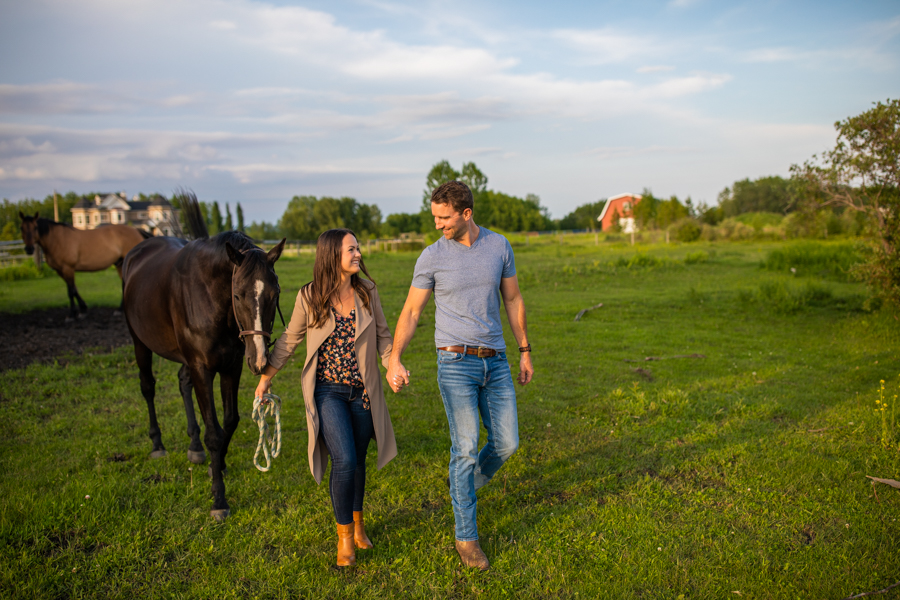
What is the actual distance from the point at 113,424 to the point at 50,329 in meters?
6.30

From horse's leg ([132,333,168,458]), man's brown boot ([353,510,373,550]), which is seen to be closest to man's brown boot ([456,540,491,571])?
man's brown boot ([353,510,373,550])

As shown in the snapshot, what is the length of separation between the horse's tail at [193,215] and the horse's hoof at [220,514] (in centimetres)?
290

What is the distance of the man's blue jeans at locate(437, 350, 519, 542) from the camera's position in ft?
10.6

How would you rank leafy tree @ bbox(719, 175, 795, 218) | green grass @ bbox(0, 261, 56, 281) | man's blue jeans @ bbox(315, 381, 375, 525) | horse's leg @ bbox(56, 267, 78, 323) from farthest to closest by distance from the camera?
1. leafy tree @ bbox(719, 175, 795, 218)
2. green grass @ bbox(0, 261, 56, 281)
3. horse's leg @ bbox(56, 267, 78, 323)
4. man's blue jeans @ bbox(315, 381, 375, 525)

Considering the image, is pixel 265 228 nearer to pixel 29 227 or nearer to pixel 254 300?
pixel 29 227

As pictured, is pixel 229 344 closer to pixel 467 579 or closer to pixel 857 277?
pixel 467 579

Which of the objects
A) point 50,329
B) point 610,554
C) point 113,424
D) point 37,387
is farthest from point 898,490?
point 50,329

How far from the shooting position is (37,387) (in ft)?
22.7

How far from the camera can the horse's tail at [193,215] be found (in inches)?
220

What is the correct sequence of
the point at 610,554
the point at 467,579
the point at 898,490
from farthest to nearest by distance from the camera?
the point at 898,490, the point at 610,554, the point at 467,579

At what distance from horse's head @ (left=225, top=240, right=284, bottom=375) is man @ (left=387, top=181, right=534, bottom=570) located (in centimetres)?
85

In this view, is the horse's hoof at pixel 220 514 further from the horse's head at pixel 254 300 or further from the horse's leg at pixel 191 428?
the horse's head at pixel 254 300

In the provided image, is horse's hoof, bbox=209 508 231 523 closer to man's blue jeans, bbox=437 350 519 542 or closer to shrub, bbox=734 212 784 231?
man's blue jeans, bbox=437 350 519 542

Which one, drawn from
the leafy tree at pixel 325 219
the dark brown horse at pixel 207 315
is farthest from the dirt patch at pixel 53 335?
the leafy tree at pixel 325 219
